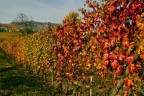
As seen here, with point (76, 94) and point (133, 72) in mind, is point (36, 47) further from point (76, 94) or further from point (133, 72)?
point (133, 72)

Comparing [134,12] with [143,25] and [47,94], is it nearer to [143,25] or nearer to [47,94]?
[143,25]

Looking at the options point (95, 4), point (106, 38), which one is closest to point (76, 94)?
point (95, 4)

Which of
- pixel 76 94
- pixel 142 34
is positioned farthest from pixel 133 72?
pixel 76 94

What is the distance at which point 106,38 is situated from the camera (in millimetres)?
7520

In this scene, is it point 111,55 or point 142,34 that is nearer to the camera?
point 142,34

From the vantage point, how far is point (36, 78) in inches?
1061

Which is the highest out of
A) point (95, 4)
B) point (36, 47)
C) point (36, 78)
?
point (95, 4)

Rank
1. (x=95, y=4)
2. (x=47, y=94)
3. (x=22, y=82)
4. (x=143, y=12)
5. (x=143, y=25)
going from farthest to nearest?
(x=22, y=82)
(x=47, y=94)
(x=95, y=4)
(x=143, y=12)
(x=143, y=25)

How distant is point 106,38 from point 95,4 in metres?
3.22

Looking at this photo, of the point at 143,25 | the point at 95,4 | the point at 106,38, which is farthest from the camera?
the point at 95,4

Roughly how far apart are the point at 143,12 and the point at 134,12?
0.22 metres

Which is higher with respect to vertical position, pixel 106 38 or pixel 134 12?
pixel 134 12

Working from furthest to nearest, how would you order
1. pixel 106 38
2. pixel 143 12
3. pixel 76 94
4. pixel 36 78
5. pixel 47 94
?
pixel 36 78, pixel 47 94, pixel 76 94, pixel 106 38, pixel 143 12

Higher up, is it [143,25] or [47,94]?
[143,25]
